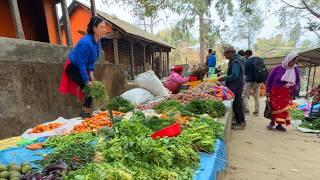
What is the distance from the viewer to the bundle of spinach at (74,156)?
2738mm

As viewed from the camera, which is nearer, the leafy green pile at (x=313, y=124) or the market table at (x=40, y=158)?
the market table at (x=40, y=158)

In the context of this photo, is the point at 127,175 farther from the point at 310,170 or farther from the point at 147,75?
the point at 147,75

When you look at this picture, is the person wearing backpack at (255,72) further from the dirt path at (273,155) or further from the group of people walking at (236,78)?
the dirt path at (273,155)

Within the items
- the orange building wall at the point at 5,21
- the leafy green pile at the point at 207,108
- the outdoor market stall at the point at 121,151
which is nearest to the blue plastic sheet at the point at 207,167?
the outdoor market stall at the point at 121,151

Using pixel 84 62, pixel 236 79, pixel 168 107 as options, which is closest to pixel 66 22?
pixel 84 62

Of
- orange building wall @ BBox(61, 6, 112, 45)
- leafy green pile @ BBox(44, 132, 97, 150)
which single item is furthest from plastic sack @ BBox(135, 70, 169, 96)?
orange building wall @ BBox(61, 6, 112, 45)

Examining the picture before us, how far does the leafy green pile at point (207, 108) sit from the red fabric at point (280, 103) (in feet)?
7.62

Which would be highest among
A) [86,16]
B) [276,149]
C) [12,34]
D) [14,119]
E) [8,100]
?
[86,16]

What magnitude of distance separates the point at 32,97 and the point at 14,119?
60 centimetres

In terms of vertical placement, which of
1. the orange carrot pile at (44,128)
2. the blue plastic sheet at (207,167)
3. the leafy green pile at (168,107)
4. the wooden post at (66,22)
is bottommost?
the orange carrot pile at (44,128)

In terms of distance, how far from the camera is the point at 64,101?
6863 mm

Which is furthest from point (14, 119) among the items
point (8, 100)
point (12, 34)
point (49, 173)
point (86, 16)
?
point (86, 16)

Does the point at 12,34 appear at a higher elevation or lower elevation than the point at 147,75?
higher

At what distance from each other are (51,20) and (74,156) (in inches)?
338
